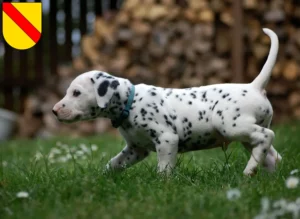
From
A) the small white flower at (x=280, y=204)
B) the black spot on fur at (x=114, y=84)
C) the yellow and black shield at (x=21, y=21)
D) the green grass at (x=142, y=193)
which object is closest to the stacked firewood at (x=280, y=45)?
the yellow and black shield at (x=21, y=21)

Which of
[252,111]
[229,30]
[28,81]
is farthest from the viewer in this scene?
[28,81]

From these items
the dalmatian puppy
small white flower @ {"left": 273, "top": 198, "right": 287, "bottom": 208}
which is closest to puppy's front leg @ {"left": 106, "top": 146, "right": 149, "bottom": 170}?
the dalmatian puppy

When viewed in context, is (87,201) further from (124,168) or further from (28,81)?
(28,81)

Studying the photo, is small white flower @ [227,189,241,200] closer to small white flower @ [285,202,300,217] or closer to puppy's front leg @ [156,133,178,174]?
small white flower @ [285,202,300,217]

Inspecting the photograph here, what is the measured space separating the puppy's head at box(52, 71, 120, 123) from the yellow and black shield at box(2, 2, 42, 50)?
0.94 meters

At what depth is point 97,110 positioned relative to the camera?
2.98 metres

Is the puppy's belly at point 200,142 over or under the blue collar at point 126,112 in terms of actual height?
under

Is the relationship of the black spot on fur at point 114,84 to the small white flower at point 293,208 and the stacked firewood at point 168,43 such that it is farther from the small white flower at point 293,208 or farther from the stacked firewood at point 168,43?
the stacked firewood at point 168,43

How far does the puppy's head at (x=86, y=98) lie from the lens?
293 centimetres

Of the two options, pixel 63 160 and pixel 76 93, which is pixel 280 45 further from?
pixel 76 93

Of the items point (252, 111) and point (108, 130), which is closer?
point (252, 111)

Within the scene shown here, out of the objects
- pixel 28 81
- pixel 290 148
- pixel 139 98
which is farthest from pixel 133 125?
pixel 28 81

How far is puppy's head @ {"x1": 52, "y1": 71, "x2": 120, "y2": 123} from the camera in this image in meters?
2.93

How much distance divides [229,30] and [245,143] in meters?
4.16
